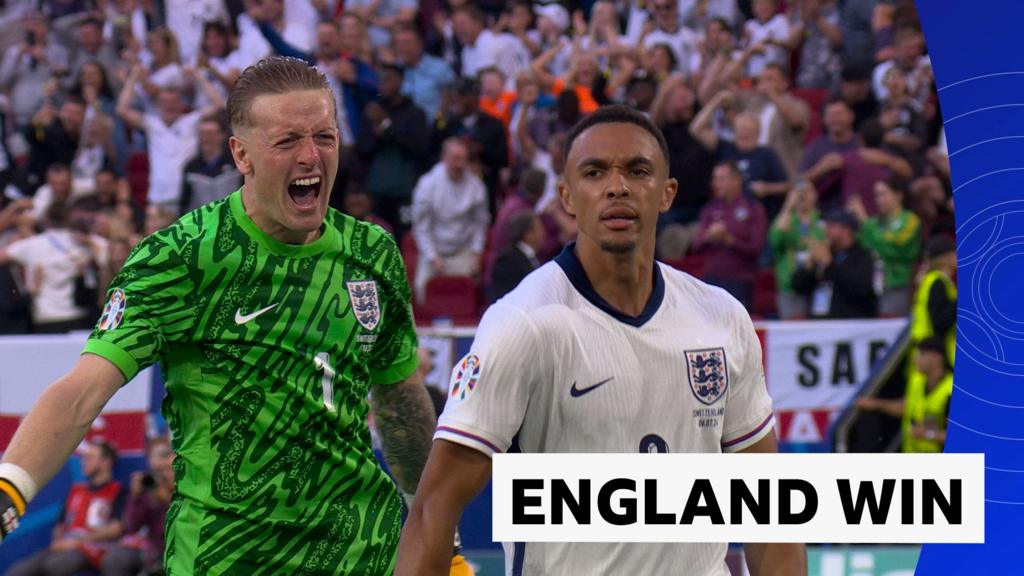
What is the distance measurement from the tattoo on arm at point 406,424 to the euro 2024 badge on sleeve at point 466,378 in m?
1.06

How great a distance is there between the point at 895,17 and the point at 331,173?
869 cm

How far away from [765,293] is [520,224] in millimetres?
1790

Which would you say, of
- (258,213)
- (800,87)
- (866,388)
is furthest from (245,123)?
(800,87)

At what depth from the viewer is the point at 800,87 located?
12.0 m

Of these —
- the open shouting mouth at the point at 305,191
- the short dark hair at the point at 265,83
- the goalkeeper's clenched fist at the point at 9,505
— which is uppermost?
the short dark hair at the point at 265,83

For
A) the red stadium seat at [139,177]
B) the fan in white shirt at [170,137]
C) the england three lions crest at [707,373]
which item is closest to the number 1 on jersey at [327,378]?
the england three lions crest at [707,373]

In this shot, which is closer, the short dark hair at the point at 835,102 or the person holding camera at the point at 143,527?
the person holding camera at the point at 143,527

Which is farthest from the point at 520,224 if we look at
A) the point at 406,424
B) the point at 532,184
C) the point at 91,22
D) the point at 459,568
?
the point at 459,568

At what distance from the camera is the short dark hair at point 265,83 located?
4191mm

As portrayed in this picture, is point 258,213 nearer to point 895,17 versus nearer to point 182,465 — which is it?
point 182,465

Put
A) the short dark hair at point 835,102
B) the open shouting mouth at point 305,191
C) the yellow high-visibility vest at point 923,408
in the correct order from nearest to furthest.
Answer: the open shouting mouth at point 305,191 < the yellow high-visibility vest at point 923,408 < the short dark hair at point 835,102

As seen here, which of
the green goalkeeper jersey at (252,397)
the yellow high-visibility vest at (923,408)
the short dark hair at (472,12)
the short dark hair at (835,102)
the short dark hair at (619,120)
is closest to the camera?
the short dark hair at (619,120)

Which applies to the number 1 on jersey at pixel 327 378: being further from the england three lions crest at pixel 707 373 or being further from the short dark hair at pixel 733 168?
the short dark hair at pixel 733 168

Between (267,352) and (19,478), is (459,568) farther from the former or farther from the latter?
(19,478)
